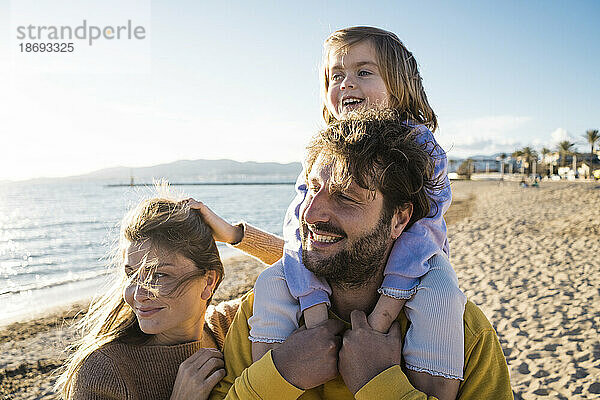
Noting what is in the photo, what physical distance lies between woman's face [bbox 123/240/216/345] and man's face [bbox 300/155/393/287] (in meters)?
0.76

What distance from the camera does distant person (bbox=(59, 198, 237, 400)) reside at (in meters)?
2.10

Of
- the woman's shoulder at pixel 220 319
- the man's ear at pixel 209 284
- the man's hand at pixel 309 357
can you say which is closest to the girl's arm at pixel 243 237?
the man's ear at pixel 209 284

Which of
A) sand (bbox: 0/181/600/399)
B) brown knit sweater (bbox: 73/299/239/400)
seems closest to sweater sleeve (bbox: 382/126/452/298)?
brown knit sweater (bbox: 73/299/239/400)

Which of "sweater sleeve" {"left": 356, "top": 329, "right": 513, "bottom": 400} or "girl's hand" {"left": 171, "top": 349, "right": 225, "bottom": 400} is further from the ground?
"sweater sleeve" {"left": 356, "top": 329, "right": 513, "bottom": 400}

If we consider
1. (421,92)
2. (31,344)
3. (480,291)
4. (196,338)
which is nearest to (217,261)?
(196,338)

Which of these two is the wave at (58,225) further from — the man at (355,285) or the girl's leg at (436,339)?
the girl's leg at (436,339)

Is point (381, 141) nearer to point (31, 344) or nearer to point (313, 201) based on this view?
point (313, 201)

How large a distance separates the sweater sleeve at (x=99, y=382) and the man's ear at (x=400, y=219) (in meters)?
1.34

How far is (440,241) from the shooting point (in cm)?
223

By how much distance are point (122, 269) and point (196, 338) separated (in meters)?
0.53

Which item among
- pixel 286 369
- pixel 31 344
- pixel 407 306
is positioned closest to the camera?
pixel 286 369

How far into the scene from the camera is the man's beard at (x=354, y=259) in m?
1.90

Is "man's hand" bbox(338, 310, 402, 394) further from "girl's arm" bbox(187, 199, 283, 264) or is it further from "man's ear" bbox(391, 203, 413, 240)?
"girl's arm" bbox(187, 199, 283, 264)

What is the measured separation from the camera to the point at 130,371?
7.20 feet
